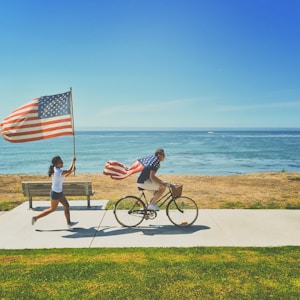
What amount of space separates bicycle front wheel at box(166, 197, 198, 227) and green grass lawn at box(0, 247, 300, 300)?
154 cm

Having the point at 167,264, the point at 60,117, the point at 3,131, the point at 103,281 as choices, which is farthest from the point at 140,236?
the point at 3,131

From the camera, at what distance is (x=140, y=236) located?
22.5 feet

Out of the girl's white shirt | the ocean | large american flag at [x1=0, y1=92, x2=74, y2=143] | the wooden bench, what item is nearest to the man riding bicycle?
the girl's white shirt

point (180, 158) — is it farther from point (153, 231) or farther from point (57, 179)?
point (57, 179)

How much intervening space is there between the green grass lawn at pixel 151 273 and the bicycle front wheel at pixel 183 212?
5.06 ft

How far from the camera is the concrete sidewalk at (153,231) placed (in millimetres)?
6387

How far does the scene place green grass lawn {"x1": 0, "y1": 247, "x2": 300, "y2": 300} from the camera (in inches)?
171

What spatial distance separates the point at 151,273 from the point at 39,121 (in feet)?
18.1

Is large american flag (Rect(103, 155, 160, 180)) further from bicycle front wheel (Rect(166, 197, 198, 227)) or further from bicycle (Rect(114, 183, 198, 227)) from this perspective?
bicycle front wheel (Rect(166, 197, 198, 227))

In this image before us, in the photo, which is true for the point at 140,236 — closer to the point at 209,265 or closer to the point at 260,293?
the point at 209,265

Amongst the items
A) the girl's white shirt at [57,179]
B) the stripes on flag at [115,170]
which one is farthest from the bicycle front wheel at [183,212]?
the girl's white shirt at [57,179]

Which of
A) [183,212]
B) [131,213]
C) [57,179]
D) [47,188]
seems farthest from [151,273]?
[47,188]

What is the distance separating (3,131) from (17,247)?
3.83 m

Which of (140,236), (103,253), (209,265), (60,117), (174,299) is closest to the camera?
(174,299)
